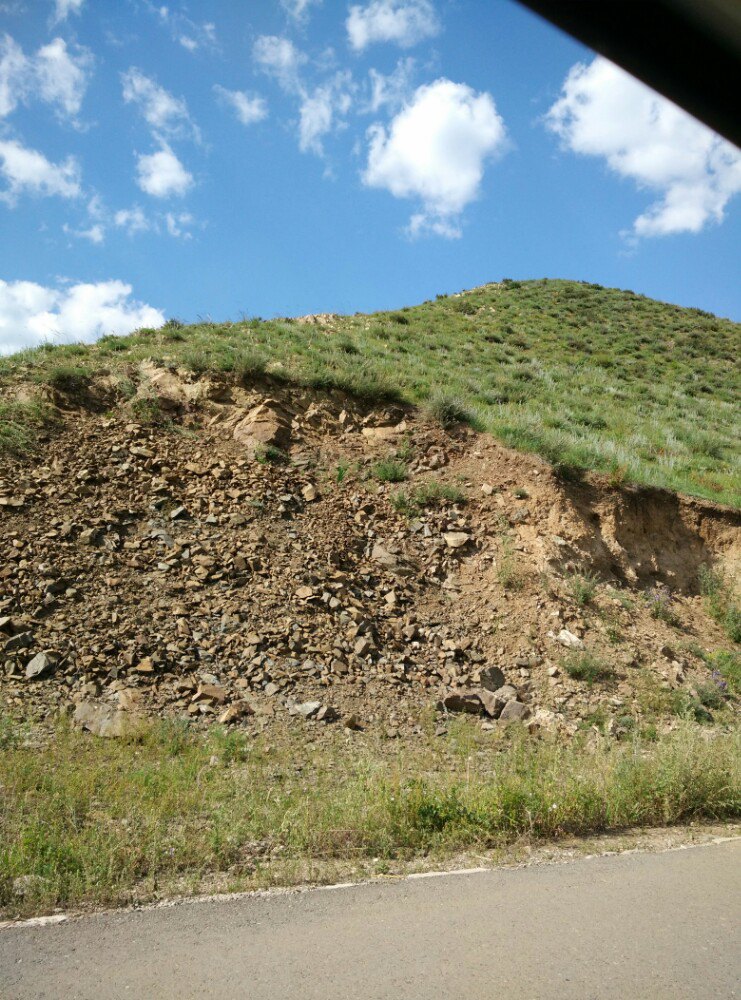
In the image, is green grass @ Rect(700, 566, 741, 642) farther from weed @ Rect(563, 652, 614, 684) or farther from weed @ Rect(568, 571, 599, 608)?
weed @ Rect(563, 652, 614, 684)

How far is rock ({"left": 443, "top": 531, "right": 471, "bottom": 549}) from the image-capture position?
10312mm

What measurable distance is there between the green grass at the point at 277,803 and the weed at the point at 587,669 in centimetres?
171

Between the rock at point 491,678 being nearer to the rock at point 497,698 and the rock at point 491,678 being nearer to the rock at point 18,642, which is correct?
the rock at point 497,698

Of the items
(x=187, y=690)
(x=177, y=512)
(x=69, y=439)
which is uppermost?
(x=69, y=439)

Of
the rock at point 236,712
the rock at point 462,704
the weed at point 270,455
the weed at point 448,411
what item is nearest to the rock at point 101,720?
the rock at point 236,712

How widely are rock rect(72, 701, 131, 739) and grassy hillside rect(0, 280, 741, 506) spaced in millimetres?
4812

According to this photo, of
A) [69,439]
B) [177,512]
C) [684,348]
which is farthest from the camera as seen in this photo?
[684,348]

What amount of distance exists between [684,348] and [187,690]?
3216 centimetres

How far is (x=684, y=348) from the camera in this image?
32531 mm

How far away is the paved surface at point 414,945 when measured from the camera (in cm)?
296

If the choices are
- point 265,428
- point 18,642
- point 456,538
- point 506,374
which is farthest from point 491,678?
point 506,374

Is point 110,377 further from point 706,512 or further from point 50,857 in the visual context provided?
point 706,512

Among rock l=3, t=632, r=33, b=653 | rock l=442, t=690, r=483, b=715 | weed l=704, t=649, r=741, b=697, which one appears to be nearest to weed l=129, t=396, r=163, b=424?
rock l=3, t=632, r=33, b=653

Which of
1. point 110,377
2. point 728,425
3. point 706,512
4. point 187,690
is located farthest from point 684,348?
point 187,690
